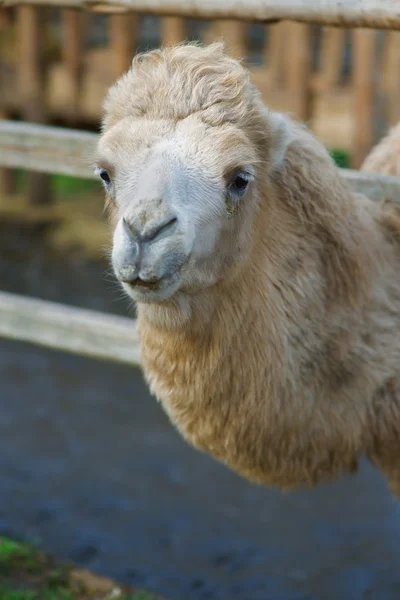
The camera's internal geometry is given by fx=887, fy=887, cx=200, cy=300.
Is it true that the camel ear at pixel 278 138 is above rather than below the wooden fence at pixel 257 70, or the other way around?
above

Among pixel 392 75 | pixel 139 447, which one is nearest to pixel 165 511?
pixel 139 447

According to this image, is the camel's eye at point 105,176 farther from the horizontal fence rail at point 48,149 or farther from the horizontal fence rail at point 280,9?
the horizontal fence rail at point 280,9

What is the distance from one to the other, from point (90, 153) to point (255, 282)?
3.24 feet

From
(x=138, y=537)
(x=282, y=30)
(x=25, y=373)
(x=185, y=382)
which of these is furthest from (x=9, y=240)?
(x=185, y=382)

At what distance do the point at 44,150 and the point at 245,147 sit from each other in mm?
1277

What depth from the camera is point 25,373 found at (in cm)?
638

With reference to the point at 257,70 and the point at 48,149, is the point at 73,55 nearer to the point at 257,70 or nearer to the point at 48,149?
the point at 257,70

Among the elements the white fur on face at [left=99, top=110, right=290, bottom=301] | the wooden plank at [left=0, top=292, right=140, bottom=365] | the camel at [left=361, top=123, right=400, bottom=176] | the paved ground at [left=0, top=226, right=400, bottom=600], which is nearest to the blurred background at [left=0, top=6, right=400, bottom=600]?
the paved ground at [left=0, top=226, right=400, bottom=600]

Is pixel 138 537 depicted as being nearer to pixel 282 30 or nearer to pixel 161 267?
pixel 161 267

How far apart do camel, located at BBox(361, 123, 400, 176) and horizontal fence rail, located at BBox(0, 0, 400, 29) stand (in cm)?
64

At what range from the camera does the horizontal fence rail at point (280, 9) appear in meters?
2.57

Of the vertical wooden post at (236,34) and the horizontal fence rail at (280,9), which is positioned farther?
the vertical wooden post at (236,34)

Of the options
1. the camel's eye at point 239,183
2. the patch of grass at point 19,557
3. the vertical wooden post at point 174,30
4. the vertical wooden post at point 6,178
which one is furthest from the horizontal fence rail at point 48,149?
the vertical wooden post at point 6,178

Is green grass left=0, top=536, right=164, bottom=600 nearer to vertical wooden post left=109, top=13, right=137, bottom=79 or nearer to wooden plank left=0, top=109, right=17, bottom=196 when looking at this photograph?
vertical wooden post left=109, top=13, right=137, bottom=79
